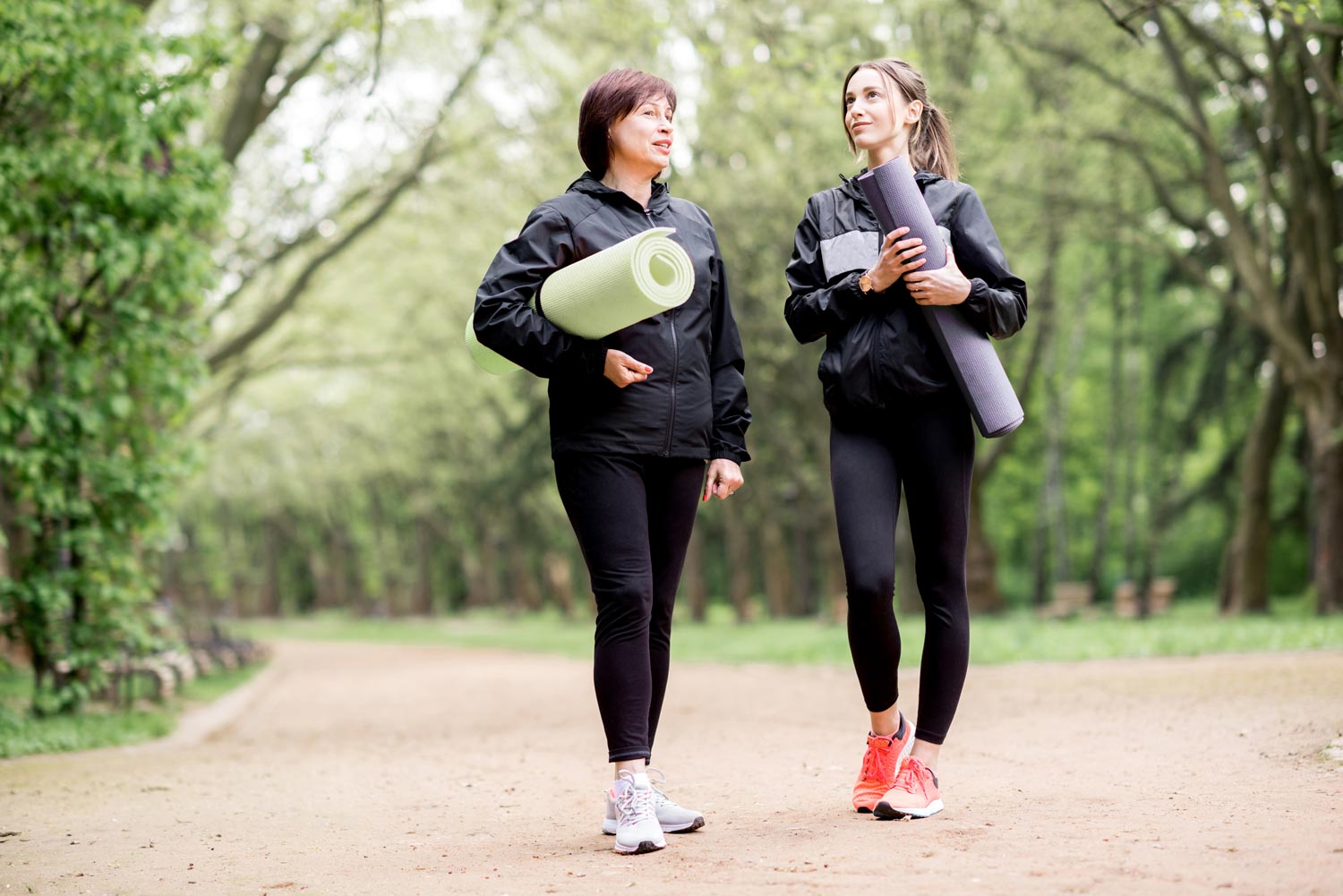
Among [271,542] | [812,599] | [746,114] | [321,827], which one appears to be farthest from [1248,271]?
[271,542]

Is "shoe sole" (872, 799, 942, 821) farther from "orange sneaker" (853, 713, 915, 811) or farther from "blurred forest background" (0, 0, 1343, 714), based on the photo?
"blurred forest background" (0, 0, 1343, 714)

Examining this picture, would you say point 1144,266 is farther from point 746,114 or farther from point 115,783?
Answer: point 115,783

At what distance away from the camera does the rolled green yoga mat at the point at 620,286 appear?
4000mm

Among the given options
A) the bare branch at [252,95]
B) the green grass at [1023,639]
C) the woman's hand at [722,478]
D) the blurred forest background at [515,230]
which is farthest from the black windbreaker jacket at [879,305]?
the bare branch at [252,95]

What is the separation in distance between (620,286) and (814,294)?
2.30 ft

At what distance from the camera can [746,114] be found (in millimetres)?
20484

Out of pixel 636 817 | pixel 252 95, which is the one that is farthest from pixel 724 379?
pixel 252 95

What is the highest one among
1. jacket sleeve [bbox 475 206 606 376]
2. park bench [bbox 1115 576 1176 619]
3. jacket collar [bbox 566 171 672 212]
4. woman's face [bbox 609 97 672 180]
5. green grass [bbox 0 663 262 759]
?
woman's face [bbox 609 97 672 180]

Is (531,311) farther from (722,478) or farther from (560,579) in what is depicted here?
(560,579)

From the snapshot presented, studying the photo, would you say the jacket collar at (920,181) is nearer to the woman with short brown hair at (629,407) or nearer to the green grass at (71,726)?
the woman with short brown hair at (629,407)

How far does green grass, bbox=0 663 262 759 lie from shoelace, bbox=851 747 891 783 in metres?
5.70

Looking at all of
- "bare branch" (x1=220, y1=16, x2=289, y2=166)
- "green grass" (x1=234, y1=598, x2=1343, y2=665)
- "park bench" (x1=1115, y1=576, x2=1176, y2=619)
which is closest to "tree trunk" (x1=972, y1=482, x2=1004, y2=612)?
"green grass" (x1=234, y1=598, x2=1343, y2=665)

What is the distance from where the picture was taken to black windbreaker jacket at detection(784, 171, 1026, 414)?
4258mm

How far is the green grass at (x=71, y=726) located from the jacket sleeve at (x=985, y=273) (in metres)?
6.36
